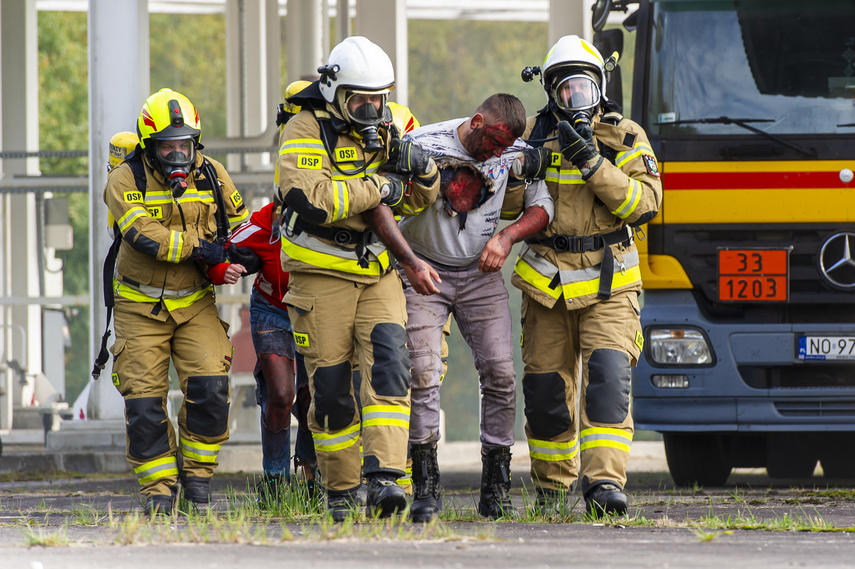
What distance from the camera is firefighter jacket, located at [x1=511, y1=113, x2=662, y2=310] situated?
17.1ft

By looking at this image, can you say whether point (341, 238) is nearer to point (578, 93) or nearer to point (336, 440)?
point (336, 440)

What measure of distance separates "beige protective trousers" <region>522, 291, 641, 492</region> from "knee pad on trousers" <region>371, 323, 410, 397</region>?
0.64 meters

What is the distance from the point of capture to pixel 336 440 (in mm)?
4953

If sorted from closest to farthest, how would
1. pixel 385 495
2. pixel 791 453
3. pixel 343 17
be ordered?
pixel 385 495 < pixel 791 453 < pixel 343 17

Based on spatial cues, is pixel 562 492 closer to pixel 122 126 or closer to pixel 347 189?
pixel 347 189

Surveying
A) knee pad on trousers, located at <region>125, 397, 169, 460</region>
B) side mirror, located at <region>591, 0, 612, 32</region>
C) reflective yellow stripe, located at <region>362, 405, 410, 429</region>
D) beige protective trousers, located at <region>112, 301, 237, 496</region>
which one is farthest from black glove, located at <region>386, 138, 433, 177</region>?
side mirror, located at <region>591, 0, 612, 32</region>

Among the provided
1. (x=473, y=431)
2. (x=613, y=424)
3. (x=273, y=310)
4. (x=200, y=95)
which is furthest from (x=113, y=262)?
(x=200, y=95)

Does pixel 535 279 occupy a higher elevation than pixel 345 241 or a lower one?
lower

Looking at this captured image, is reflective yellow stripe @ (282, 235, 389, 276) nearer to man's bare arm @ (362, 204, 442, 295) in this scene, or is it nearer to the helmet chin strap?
man's bare arm @ (362, 204, 442, 295)

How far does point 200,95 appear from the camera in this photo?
129 ft

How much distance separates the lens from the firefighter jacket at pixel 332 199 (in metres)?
4.85

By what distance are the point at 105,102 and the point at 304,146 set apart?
4489 millimetres

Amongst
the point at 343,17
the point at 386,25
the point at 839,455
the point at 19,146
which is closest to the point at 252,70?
the point at 343,17

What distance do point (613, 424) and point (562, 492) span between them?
37 cm
